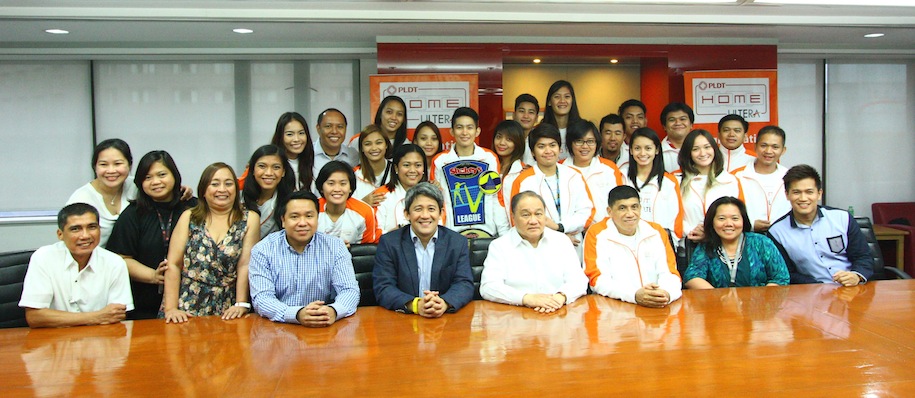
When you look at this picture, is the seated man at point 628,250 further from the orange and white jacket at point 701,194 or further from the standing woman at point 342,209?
the standing woman at point 342,209

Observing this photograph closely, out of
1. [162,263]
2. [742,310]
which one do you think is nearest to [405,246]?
[162,263]

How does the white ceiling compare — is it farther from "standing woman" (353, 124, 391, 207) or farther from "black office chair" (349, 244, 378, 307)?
"black office chair" (349, 244, 378, 307)

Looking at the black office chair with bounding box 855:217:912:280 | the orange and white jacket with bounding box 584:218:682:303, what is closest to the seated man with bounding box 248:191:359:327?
the orange and white jacket with bounding box 584:218:682:303

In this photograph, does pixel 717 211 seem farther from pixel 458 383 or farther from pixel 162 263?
pixel 162 263

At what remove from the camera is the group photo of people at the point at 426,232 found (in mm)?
2867

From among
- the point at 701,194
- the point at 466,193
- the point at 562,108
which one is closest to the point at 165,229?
the point at 466,193

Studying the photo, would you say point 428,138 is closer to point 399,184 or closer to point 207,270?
point 399,184

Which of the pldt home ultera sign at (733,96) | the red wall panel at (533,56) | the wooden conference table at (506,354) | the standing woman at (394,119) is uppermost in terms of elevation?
the red wall panel at (533,56)

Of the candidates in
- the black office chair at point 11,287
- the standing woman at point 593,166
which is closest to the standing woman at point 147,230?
the black office chair at point 11,287

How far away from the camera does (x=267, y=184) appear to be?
11.9 feet

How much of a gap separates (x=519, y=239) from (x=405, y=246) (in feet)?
1.73

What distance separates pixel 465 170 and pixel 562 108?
3.73ft

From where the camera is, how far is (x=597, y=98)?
6.71m

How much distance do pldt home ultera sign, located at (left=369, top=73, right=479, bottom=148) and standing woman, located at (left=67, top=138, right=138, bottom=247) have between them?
2442mm
